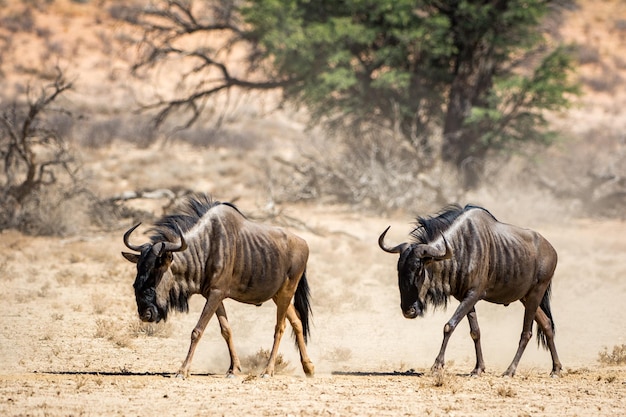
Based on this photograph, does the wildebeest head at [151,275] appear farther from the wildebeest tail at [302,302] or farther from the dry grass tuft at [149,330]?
the dry grass tuft at [149,330]

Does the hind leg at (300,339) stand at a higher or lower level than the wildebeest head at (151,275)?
lower

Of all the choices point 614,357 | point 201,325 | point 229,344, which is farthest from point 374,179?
point 201,325

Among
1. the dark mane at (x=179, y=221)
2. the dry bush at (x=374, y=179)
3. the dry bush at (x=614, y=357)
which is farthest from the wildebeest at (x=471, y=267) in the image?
the dry bush at (x=374, y=179)

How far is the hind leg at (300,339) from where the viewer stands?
8.88m

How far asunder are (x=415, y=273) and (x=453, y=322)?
24.3 inches

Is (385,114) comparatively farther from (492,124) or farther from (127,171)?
(127,171)

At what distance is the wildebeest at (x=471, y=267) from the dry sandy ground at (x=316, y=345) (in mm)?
667

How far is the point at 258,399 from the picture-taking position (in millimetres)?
7391

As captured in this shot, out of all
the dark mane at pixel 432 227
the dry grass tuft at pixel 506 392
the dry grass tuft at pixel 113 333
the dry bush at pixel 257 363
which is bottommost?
the dry grass tuft at pixel 113 333

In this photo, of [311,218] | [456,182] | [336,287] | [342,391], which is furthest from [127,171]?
[342,391]

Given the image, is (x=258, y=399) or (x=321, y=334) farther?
(x=321, y=334)

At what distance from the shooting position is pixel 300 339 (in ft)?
29.9

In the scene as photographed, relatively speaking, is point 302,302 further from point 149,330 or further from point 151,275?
point 149,330

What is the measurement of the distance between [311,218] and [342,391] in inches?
560
